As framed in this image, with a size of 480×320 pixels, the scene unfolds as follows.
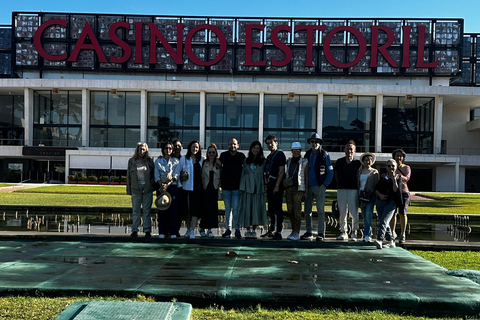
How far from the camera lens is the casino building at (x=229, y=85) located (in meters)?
40.8

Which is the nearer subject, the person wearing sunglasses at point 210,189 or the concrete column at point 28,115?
the person wearing sunglasses at point 210,189

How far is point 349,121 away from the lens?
1635 inches

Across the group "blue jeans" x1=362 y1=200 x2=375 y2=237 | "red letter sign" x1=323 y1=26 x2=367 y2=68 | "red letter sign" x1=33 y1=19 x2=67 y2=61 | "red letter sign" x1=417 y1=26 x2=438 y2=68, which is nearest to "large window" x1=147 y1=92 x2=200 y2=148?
"red letter sign" x1=33 y1=19 x2=67 y2=61

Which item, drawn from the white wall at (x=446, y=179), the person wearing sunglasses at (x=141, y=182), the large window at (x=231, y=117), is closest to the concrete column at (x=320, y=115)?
the large window at (x=231, y=117)

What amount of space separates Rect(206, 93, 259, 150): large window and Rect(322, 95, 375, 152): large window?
24.1 ft

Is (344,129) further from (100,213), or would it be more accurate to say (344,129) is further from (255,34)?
(100,213)

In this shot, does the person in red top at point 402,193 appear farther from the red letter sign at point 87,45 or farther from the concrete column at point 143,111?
the red letter sign at point 87,45

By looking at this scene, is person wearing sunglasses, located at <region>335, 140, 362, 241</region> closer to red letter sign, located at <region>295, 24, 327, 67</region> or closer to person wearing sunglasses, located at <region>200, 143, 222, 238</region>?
person wearing sunglasses, located at <region>200, 143, 222, 238</region>

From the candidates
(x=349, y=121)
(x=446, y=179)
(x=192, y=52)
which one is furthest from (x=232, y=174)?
(x=446, y=179)

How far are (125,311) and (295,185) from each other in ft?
16.8

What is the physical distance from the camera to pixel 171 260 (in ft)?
20.8

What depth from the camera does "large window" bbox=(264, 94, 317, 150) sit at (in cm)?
4159

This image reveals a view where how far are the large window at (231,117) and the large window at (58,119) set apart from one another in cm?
1354

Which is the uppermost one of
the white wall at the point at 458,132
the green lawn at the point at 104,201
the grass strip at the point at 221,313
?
the white wall at the point at 458,132
